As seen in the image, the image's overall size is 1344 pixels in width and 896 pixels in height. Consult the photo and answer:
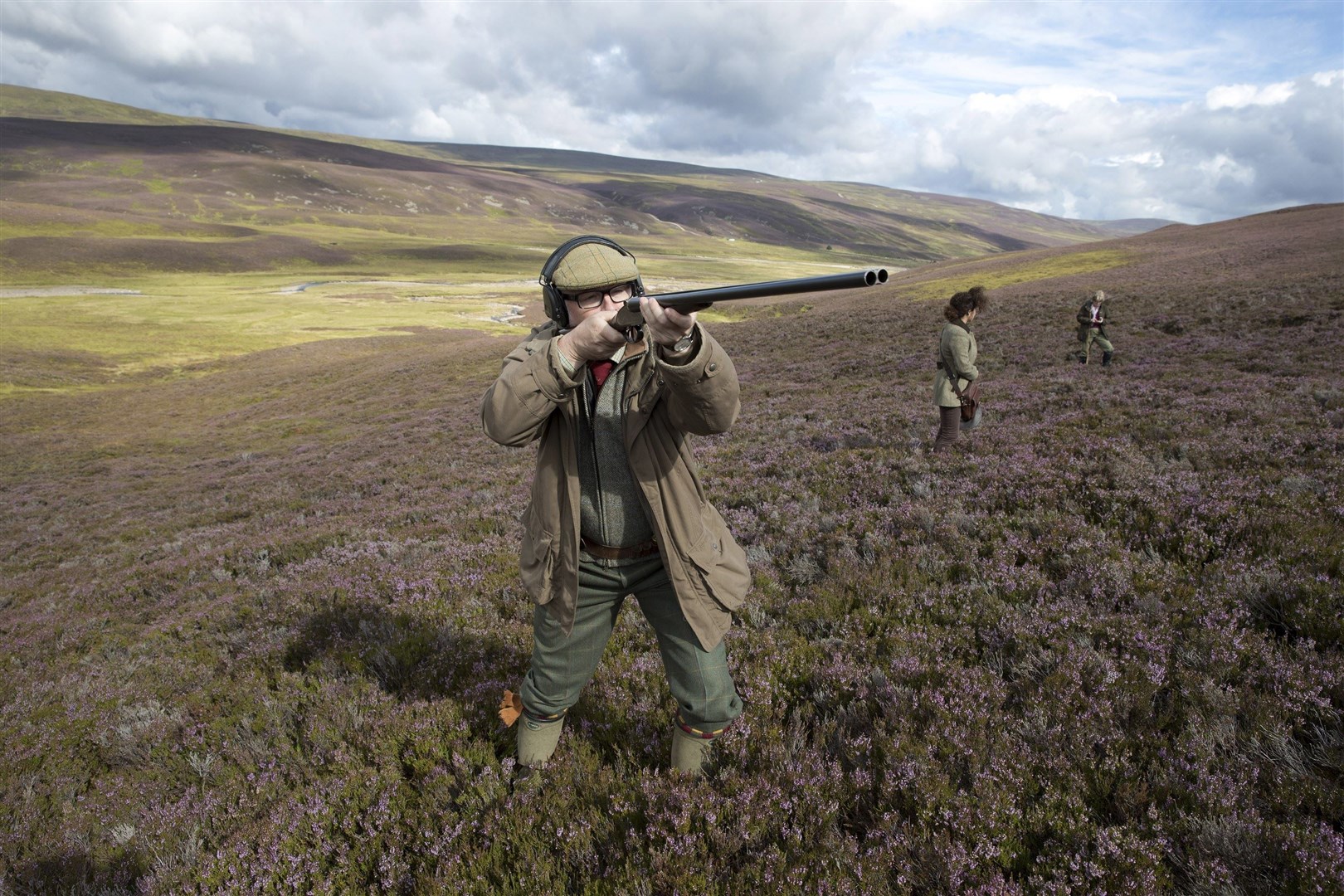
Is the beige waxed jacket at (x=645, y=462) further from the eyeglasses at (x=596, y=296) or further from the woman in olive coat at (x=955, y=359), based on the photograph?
the woman in olive coat at (x=955, y=359)

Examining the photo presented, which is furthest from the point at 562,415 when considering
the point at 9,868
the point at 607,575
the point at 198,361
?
the point at 198,361

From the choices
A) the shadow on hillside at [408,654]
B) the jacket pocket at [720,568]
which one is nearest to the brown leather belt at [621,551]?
the jacket pocket at [720,568]

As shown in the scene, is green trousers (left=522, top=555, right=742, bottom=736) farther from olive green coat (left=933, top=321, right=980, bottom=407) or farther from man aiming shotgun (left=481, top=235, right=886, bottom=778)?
olive green coat (left=933, top=321, right=980, bottom=407)

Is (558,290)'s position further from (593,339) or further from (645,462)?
(645,462)

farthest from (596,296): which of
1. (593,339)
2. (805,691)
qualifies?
(805,691)

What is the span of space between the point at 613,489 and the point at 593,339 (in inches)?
35.0

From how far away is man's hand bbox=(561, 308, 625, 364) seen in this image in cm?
280

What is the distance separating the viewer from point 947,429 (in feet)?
35.7

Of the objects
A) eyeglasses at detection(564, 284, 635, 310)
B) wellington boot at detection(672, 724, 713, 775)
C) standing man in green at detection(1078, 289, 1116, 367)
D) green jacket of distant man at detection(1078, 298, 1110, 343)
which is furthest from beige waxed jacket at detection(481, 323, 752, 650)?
green jacket of distant man at detection(1078, 298, 1110, 343)

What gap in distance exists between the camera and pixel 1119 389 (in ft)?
47.2

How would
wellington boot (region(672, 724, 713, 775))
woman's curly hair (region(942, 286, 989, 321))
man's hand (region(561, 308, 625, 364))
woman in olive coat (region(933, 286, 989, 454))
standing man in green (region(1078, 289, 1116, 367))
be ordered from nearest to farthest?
man's hand (region(561, 308, 625, 364))
wellington boot (region(672, 724, 713, 775))
woman's curly hair (region(942, 286, 989, 321))
woman in olive coat (region(933, 286, 989, 454))
standing man in green (region(1078, 289, 1116, 367))

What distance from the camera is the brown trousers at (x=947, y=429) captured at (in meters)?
10.8

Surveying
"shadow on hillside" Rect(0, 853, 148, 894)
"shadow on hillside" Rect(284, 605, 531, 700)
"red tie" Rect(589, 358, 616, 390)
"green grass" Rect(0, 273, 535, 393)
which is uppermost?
"red tie" Rect(589, 358, 616, 390)

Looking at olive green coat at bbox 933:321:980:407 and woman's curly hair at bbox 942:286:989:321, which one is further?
olive green coat at bbox 933:321:980:407
